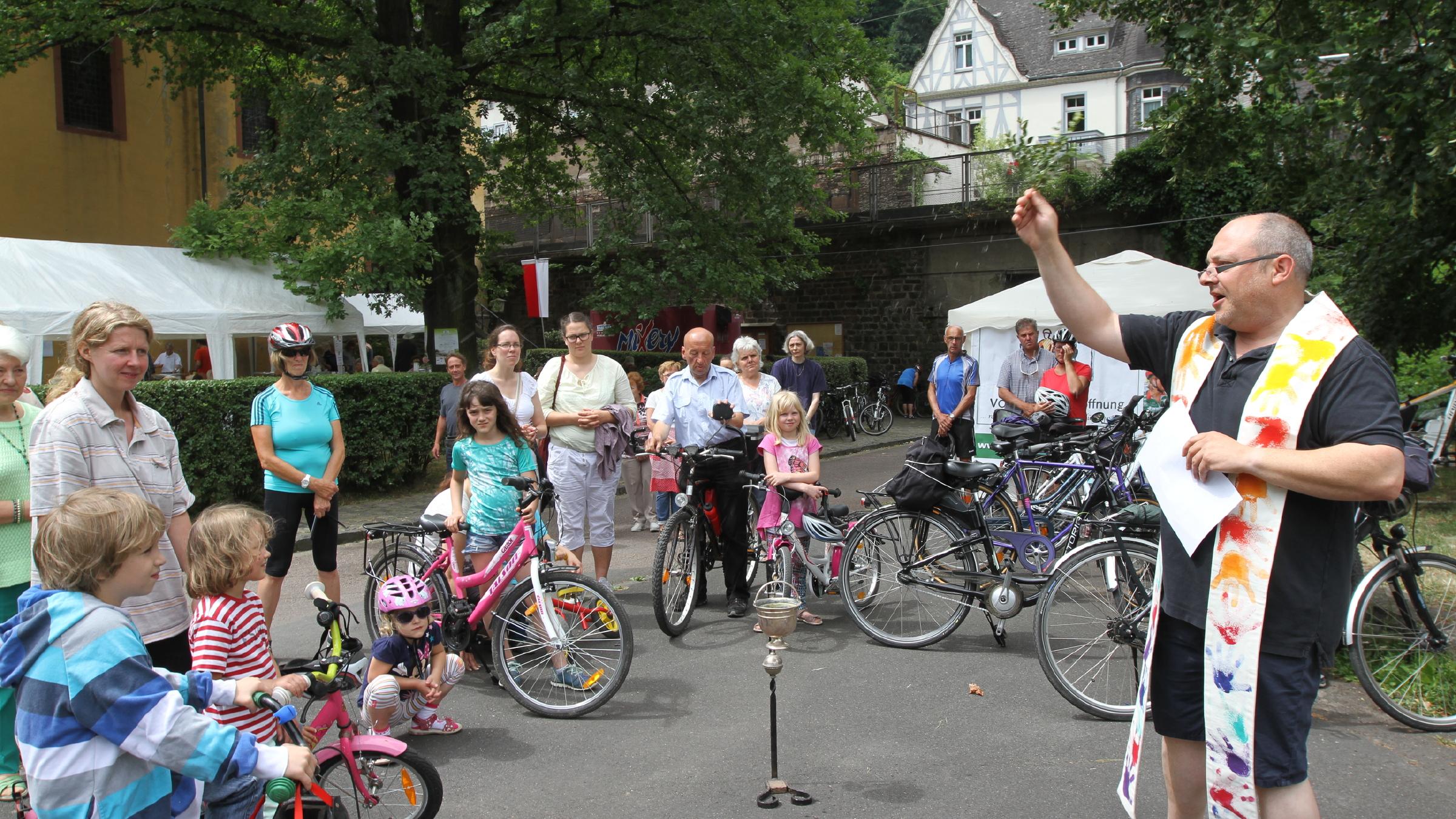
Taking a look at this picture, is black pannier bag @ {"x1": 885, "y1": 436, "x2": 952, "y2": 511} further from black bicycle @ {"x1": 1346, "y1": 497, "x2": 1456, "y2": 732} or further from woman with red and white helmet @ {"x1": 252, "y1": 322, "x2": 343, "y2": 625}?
woman with red and white helmet @ {"x1": 252, "y1": 322, "x2": 343, "y2": 625}

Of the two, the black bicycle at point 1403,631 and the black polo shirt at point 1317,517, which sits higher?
the black polo shirt at point 1317,517

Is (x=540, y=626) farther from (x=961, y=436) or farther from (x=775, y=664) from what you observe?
(x=961, y=436)

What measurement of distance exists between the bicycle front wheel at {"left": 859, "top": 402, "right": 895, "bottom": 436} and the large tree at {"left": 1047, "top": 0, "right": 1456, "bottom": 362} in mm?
10108

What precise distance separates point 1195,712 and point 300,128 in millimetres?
13891

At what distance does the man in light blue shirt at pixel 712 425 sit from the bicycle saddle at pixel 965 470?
1388 millimetres

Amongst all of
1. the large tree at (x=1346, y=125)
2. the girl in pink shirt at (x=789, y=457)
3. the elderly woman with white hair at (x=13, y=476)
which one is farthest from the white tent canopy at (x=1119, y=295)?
the elderly woman with white hair at (x=13, y=476)

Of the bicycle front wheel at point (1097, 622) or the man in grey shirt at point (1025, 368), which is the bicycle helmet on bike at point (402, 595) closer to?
the bicycle front wheel at point (1097, 622)

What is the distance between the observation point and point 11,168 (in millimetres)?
19531

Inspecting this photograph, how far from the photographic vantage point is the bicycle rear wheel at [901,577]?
5945mm

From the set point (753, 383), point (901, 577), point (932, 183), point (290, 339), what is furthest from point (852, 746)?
point (932, 183)

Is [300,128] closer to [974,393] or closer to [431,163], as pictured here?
[431,163]

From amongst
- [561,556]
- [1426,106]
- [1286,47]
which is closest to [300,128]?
[561,556]

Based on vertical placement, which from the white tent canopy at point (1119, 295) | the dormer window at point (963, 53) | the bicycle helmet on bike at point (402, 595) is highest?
the dormer window at point (963, 53)

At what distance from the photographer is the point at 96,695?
2324 mm
